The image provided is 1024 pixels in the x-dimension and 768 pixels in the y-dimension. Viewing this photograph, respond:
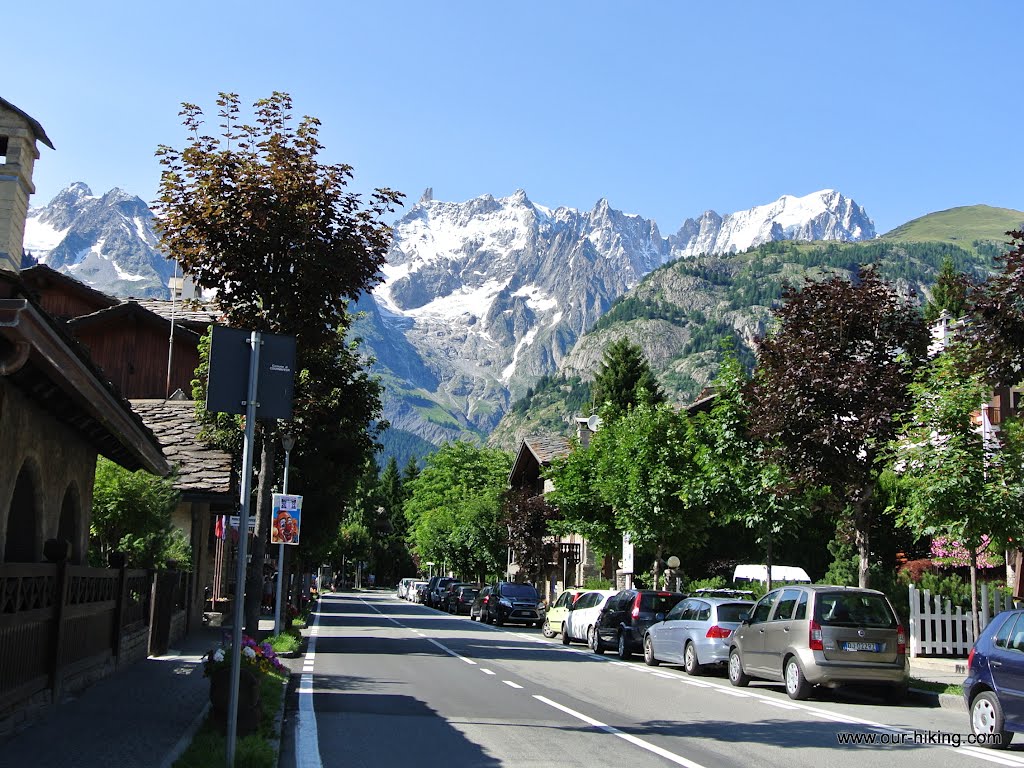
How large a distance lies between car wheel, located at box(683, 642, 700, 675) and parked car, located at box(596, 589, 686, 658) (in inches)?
121

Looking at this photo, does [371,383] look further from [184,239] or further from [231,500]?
[184,239]

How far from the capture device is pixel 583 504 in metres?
39.1

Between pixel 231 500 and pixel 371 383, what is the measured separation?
21.1ft

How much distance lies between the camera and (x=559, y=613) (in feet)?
113

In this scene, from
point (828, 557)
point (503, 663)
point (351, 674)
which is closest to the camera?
point (351, 674)

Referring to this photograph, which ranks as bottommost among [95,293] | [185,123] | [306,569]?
[306,569]

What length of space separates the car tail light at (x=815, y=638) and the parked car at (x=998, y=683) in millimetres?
3857

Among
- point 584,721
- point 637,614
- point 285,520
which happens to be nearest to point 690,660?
point 637,614

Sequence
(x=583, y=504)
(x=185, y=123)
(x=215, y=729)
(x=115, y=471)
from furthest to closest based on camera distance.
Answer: (x=583, y=504)
(x=115, y=471)
(x=185, y=123)
(x=215, y=729)

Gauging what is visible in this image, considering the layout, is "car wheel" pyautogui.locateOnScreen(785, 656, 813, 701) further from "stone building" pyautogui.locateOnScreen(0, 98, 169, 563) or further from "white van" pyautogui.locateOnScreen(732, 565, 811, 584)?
"white van" pyautogui.locateOnScreen(732, 565, 811, 584)

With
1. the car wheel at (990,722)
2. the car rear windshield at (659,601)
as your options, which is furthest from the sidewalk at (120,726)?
the car rear windshield at (659,601)

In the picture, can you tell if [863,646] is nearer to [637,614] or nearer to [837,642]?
[837,642]

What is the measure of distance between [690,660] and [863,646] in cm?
555

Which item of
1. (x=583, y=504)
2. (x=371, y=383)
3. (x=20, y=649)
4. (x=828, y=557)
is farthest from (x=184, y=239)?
(x=828, y=557)
